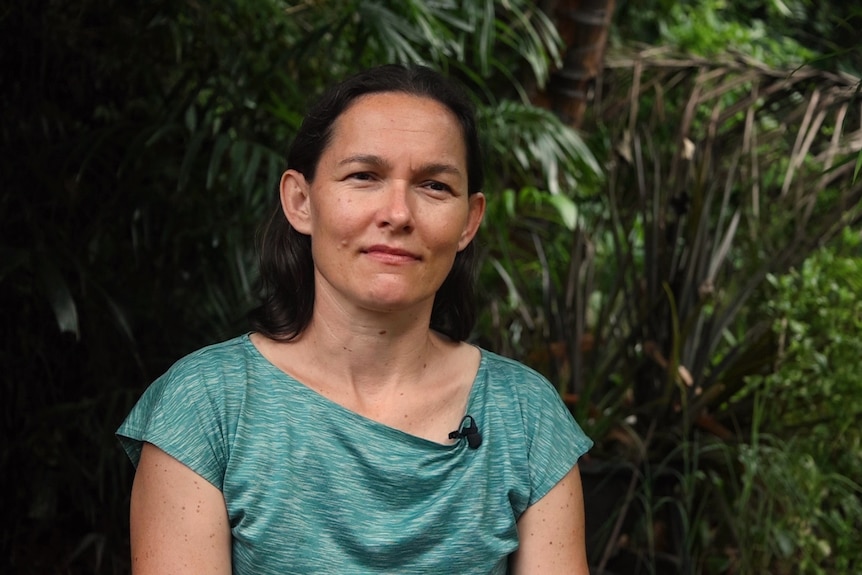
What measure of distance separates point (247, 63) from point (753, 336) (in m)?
1.52

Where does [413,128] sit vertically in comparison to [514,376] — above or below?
above

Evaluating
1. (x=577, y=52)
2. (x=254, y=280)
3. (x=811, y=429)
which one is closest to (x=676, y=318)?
(x=811, y=429)

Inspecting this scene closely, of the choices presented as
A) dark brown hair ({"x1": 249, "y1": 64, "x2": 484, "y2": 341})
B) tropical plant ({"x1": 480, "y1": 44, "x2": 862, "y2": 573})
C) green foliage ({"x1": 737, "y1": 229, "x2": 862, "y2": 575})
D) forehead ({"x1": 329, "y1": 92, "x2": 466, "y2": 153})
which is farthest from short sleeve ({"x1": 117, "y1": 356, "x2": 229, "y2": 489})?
green foliage ({"x1": 737, "y1": 229, "x2": 862, "y2": 575})

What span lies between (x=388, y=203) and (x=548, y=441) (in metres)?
0.45

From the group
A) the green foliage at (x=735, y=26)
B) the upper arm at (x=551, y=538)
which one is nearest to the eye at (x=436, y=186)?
the upper arm at (x=551, y=538)

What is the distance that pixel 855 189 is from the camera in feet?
9.81

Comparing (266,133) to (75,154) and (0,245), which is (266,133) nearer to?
(75,154)

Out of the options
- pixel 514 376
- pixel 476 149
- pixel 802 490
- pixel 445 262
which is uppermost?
pixel 476 149

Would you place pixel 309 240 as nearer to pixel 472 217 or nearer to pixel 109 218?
pixel 472 217

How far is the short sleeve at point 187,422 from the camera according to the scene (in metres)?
1.48

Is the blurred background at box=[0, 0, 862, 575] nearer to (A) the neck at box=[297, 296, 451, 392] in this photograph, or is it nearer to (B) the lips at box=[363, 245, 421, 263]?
(A) the neck at box=[297, 296, 451, 392]

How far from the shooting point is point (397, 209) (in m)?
1.48

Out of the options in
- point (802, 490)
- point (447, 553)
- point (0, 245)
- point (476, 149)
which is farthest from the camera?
point (802, 490)

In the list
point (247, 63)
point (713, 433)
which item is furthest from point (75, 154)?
point (713, 433)
